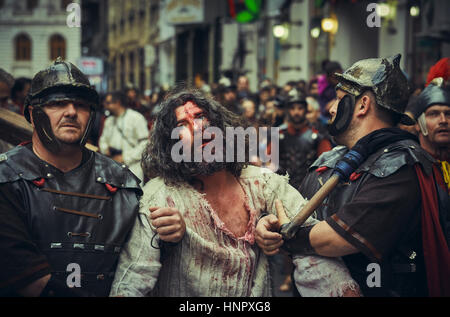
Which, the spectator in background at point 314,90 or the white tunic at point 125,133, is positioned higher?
the spectator in background at point 314,90

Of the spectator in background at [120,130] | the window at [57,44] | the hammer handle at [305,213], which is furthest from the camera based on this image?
the window at [57,44]

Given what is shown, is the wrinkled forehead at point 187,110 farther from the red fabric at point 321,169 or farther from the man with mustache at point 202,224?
the red fabric at point 321,169

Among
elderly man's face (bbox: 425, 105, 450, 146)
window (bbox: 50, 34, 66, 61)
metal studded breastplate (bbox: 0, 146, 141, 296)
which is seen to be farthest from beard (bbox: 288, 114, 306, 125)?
window (bbox: 50, 34, 66, 61)

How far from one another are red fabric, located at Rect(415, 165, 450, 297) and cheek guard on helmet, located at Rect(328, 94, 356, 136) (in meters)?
0.52

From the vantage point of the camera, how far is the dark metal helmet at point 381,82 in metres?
3.53

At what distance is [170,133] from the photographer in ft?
11.3

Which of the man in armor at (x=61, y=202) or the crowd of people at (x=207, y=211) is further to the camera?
the crowd of people at (x=207, y=211)

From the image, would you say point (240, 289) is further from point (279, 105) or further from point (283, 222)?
point (279, 105)

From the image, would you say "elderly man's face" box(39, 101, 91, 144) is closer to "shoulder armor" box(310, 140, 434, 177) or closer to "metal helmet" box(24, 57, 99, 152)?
"metal helmet" box(24, 57, 99, 152)

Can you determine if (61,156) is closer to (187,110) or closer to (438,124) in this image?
(187,110)

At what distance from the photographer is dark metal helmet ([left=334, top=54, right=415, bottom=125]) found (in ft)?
11.6

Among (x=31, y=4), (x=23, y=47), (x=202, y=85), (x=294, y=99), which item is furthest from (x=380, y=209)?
(x=31, y=4)

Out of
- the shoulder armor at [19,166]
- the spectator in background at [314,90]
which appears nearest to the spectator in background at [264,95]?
the spectator in background at [314,90]

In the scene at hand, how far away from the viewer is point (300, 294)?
344 centimetres
